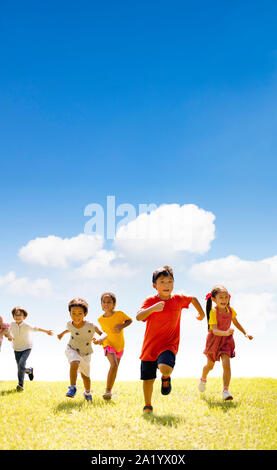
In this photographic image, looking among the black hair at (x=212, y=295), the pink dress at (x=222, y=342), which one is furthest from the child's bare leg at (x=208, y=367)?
the black hair at (x=212, y=295)

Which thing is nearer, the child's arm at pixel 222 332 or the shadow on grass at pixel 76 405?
the shadow on grass at pixel 76 405

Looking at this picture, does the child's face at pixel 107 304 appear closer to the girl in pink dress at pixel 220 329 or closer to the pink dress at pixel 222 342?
the girl in pink dress at pixel 220 329

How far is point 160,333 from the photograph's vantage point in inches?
269

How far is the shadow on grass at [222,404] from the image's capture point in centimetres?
761

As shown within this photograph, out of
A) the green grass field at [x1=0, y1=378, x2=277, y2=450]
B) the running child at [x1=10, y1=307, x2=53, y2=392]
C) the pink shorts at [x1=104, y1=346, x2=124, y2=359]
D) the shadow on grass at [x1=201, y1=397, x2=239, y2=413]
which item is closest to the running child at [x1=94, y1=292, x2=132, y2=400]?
the pink shorts at [x1=104, y1=346, x2=124, y2=359]

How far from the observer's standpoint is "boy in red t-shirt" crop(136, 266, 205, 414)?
675cm

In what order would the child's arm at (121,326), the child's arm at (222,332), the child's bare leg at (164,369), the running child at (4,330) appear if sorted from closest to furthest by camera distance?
the child's bare leg at (164,369)
the child's arm at (121,326)
the child's arm at (222,332)
the running child at (4,330)

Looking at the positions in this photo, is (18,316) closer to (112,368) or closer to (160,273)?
(112,368)

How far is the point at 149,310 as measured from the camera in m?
6.39

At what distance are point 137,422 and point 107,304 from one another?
2.54 meters

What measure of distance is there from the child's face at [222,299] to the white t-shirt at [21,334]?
4623mm

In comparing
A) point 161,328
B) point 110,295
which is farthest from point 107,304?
point 161,328

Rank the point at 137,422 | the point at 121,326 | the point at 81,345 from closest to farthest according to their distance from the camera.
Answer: the point at 137,422
the point at 121,326
the point at 81,345
